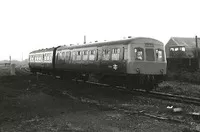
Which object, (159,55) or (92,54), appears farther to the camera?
(92,54)

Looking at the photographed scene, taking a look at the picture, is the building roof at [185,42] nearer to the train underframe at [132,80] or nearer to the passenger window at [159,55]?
the passenger window at [159,55]

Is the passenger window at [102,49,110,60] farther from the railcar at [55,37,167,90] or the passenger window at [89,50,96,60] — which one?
the passenger window at [89,50,96,60]

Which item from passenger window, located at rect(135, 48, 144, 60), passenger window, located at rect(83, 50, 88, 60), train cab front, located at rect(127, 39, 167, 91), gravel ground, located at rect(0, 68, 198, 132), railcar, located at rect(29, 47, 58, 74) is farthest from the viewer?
railcar, located at rect(29, 47, 58, 74)

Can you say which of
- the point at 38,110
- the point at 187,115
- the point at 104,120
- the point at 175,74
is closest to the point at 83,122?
the point at 104,120

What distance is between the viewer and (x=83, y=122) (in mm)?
7297

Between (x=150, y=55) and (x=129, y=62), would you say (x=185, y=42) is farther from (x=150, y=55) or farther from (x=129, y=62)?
(x=129, y=62)

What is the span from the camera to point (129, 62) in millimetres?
12492

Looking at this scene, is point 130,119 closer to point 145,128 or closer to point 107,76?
point 145,128

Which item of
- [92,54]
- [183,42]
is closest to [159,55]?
[92,54]

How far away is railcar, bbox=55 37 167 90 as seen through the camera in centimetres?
1269

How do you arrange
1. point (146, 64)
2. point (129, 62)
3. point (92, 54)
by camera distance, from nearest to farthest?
point (129, 62) < point (146, 64) < point (92, 54)

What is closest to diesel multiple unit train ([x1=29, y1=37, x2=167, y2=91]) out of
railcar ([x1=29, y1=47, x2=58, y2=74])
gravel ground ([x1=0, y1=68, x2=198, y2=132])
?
gravel ground ([x1=0, y1=68, x2=198, y2=132])

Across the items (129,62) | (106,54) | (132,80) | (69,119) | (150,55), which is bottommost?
(69,119)

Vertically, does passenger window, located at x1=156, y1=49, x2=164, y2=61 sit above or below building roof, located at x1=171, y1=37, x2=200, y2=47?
below
